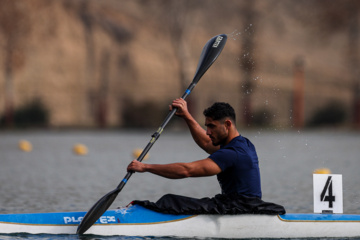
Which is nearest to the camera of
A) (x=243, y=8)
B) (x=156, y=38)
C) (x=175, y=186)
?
(x=175, y=186)

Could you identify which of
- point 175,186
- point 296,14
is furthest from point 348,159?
point 296,14

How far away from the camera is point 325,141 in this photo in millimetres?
32031

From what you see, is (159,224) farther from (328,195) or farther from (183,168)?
(328,195)

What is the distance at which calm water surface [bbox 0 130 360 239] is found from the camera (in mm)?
13547

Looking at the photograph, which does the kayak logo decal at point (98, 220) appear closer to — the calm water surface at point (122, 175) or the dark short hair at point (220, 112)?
the calm water surface at point (122, 175)

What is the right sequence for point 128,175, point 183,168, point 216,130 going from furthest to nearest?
point 128,175 < point 216,130 < point 183,168

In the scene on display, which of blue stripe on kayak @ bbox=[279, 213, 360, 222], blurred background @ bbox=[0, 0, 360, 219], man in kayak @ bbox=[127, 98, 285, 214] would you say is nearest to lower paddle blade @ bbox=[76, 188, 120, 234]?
man in kayak @ bbox=[127, 98, 285, 214]

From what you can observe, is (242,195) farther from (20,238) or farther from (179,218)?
(20,238)

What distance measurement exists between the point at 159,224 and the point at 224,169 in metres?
0.99

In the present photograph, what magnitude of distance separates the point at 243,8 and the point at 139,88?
22975 mm

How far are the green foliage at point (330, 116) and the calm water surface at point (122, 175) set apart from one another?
15.5 m

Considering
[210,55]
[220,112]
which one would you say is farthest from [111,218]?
[210,55]

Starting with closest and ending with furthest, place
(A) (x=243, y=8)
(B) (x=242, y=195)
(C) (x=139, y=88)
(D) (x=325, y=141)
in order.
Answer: (B) (x=242, y=195)
(D) (x=325, y=141)
(A) (x=243, y=8)
(C) (x=139, y=88)

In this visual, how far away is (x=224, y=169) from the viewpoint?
8.80 meters
